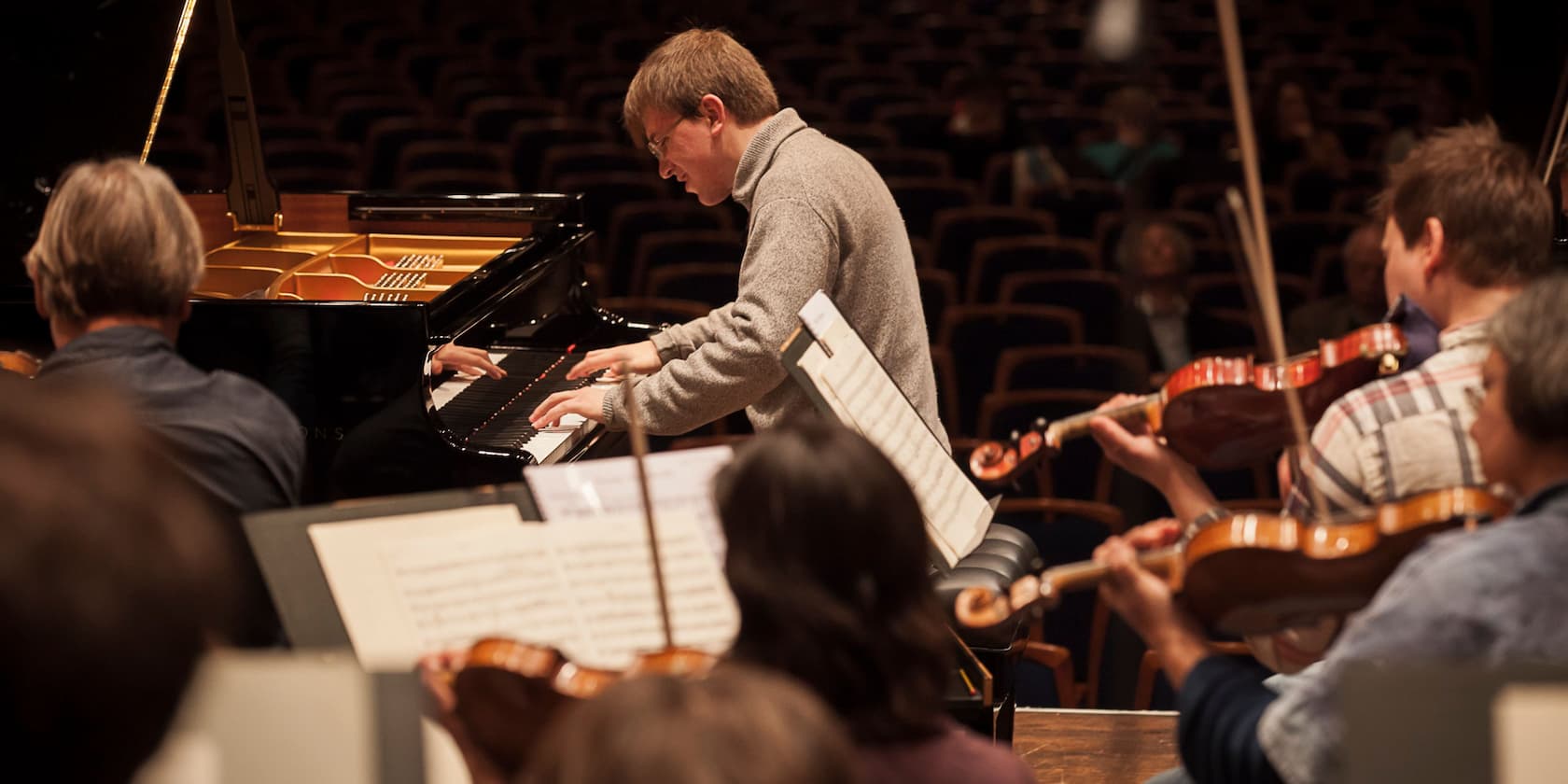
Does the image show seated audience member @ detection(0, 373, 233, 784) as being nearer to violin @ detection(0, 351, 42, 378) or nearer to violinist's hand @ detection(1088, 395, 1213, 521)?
violinist's hand @ detection(1088, 395, 1213, 521)

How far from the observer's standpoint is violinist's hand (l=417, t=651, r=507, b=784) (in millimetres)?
1697

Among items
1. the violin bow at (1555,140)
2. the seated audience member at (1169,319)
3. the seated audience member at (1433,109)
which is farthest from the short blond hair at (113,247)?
the seated audience member at (1433,109)

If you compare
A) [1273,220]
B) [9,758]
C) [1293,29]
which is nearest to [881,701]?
[9,758]

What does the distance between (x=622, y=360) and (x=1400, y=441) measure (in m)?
1.53

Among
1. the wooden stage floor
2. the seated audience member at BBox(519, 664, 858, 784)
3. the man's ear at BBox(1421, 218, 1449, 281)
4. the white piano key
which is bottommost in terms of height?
the wooden stage floor

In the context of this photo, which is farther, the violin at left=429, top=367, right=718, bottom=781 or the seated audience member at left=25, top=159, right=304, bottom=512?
the seated audience member at left=25, top=159, right=304, bottom=512

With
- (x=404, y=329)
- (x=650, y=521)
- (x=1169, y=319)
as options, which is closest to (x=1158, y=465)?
(x=650, y=521)

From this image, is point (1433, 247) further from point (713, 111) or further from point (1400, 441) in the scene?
point (713, 111)

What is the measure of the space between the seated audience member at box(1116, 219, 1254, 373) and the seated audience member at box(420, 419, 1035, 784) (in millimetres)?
4110

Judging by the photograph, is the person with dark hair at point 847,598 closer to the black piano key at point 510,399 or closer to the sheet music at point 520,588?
the sheet music at point 520,588

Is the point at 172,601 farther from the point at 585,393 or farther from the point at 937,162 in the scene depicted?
the point at 937,162

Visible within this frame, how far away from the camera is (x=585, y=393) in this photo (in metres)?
3.04

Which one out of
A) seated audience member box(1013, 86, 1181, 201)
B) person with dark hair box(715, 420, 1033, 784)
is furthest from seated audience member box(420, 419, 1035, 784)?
seated audience member box(1013, 86, 1181, 201)

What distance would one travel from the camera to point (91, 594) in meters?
1.08
